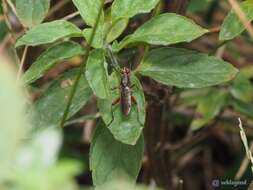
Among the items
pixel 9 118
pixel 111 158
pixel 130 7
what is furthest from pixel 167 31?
pixel 9 118

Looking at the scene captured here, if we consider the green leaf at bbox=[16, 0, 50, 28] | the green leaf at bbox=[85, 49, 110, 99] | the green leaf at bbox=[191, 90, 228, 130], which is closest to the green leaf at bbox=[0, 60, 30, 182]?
the green leaf at bbox=[85, 49, 110, 99]

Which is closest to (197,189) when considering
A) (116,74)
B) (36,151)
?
(116,74)

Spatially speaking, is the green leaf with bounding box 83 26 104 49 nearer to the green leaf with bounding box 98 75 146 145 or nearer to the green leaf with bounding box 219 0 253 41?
the green leaf with bounding box 98 75 146 145

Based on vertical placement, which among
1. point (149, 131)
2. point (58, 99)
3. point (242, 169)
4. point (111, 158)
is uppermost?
point (58, 99)

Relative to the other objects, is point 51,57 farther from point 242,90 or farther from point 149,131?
point 242,90

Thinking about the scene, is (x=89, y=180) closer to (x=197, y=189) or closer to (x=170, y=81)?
(x=197, y=189)
